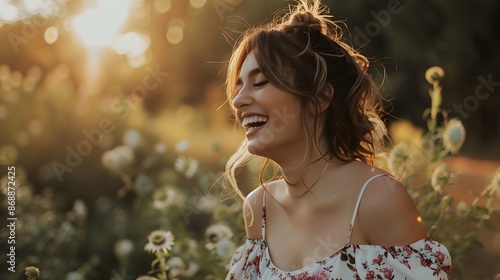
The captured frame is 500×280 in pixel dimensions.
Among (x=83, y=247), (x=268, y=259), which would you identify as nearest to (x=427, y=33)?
(x=83, y=247)

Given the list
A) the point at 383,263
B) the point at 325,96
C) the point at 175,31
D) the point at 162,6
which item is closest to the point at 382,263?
the point at 383,263

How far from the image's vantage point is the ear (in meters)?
2.26

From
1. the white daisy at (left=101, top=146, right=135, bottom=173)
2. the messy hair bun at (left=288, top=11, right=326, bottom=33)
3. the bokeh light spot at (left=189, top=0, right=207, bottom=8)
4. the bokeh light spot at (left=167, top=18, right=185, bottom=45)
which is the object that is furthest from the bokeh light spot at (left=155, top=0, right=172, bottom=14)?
the messy hair bun at (left=288, top=11, right=326, bottom=33)

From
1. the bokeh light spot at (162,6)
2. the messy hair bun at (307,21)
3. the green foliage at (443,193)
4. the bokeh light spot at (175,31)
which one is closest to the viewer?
the messy hair bun at (307,21)

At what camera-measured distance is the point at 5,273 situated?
151 inches

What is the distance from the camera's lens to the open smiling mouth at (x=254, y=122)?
226 centimetres

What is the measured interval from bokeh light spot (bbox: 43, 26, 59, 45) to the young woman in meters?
4.18

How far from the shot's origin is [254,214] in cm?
259

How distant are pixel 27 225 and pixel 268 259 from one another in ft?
7.11

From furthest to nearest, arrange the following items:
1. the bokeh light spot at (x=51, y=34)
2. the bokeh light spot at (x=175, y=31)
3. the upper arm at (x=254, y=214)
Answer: the bokeh light spot at (x=175, y=31), the bokeh light spot at (x=51, y=34), the upper arm at (x=254, y=214)

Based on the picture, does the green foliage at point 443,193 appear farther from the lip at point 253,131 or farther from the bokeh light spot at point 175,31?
the bokeh light spot at point 175,31

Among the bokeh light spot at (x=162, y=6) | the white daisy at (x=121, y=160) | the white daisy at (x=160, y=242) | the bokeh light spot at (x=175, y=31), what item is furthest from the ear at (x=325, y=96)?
the bokeh light spot at (x=175, y=31)

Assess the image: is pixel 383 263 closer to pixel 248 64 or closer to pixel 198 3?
pixel 248 64

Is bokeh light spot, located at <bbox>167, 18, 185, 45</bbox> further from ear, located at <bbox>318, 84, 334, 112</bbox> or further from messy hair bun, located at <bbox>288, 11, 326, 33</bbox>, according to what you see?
ear, located at <bbox>318, 84, 334, 112</bbox>
